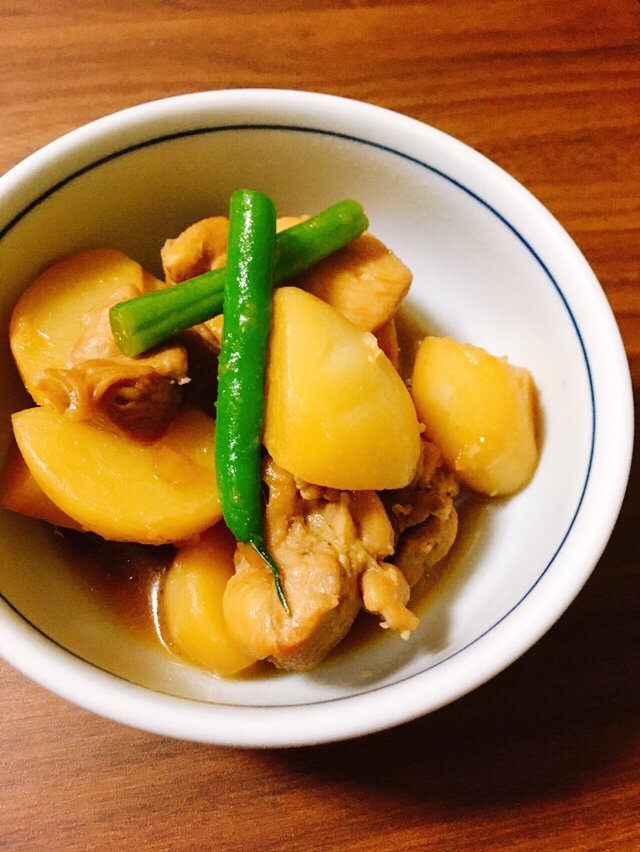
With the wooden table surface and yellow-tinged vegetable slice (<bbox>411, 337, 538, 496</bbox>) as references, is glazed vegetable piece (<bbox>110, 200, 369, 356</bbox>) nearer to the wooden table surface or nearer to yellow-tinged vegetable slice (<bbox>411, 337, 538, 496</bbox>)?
yellow-tinged vegetable slice (<bbox>411, 337, 538, 496</bbox>)

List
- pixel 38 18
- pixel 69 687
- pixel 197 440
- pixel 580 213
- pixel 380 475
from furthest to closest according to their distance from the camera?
pixel 38 18 < pixel 580 213 < pixel 197 440 < pixel 380 475 < pixel 69 687

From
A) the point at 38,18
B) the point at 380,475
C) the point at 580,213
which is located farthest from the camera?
the point at 38,18

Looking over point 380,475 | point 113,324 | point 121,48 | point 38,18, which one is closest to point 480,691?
point 380,475

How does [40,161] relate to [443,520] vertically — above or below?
above

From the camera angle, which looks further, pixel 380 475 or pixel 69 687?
pixel 380 475

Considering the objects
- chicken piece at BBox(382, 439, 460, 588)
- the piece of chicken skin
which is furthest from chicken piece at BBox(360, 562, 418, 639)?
chicken piece at BBox(382, 439, 460, 588)

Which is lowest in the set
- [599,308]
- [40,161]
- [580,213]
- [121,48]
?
[599,308]

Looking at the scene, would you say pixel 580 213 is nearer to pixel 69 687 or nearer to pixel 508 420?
pixel 508 420
